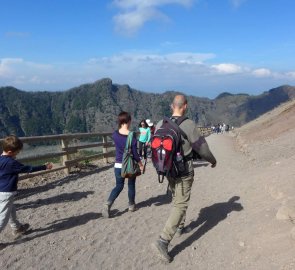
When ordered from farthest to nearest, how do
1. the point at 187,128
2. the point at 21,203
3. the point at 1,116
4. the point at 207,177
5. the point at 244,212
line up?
1. the point at 1,116
2. the point at 207,177
3. the point at 21,203
4. the point at 244,212
5. the point at 187,128

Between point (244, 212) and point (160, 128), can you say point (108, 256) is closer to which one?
point (160, 128)

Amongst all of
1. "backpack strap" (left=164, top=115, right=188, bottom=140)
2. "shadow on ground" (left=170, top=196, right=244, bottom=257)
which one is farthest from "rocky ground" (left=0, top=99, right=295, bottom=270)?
"backpack strap" (left=164, top=115, right=188, bottom=140)

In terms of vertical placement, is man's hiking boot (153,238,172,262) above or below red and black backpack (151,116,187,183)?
below

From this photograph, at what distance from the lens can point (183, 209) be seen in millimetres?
5652

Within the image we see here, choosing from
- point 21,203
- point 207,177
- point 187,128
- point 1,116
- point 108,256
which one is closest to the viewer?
point 187,128

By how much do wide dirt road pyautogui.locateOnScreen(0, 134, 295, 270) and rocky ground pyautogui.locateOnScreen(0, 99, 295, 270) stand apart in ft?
0.04

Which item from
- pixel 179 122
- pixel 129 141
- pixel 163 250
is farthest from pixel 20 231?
pixel 179 122

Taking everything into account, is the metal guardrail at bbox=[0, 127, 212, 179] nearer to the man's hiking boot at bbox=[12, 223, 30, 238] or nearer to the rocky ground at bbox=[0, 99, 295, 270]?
the rocky ground at bbox=[0, 99, 295, 270]

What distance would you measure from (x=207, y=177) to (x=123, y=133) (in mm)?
4807

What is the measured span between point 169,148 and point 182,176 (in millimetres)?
535

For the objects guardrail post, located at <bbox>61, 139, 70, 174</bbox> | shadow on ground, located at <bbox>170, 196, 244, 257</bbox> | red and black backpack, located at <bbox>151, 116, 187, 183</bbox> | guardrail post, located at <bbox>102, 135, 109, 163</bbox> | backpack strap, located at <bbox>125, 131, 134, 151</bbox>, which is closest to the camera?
red and black backpack, located at <bbox>151, 116, 187, 183</bbox>

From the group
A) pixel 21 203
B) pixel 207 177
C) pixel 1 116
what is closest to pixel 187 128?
pixel 21 203

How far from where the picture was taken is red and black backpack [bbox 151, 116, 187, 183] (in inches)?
210

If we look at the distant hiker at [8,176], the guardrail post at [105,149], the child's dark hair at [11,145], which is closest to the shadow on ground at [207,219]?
the distant hiker at [8,176]
